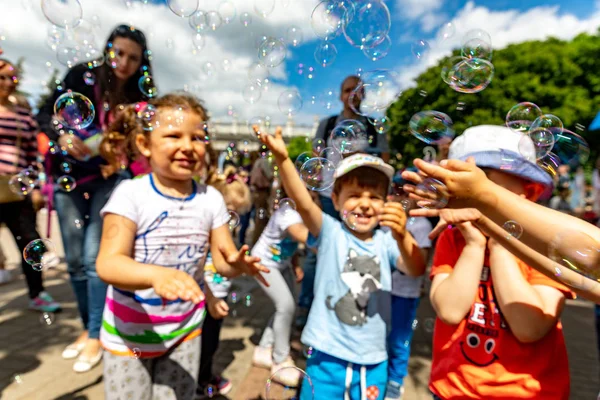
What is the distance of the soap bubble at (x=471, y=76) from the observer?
7.48 ft

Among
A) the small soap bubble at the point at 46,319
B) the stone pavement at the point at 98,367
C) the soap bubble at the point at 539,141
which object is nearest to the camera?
the soap bubble at the point at 539,141

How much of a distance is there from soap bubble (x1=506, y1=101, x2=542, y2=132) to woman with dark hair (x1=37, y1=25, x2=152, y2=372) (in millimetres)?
2677

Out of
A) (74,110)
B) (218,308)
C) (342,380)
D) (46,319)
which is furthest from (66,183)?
(342,380)

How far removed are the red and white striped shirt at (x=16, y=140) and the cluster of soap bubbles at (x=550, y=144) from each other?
13.3ft

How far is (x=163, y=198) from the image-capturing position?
74.6 inches

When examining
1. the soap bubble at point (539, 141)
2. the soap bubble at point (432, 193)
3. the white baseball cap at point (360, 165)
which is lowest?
the soap bubble at point (432, 193)

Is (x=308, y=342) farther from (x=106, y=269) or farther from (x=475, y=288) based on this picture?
(x=106, y=269)

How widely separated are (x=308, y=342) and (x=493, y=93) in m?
24.8

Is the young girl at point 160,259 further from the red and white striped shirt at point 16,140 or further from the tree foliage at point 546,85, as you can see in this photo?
the tree foliage at point 546,85

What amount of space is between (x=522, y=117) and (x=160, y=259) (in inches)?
83.4

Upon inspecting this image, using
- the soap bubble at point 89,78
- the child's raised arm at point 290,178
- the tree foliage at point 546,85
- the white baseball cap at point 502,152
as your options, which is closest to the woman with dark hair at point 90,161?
the soap bubble at point 89,78

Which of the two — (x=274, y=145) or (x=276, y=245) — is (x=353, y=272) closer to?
(x=274, y=145)

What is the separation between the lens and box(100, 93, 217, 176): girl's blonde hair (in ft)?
7.13

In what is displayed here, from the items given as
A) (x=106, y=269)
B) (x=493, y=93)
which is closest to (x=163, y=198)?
(x=106, y=269)
